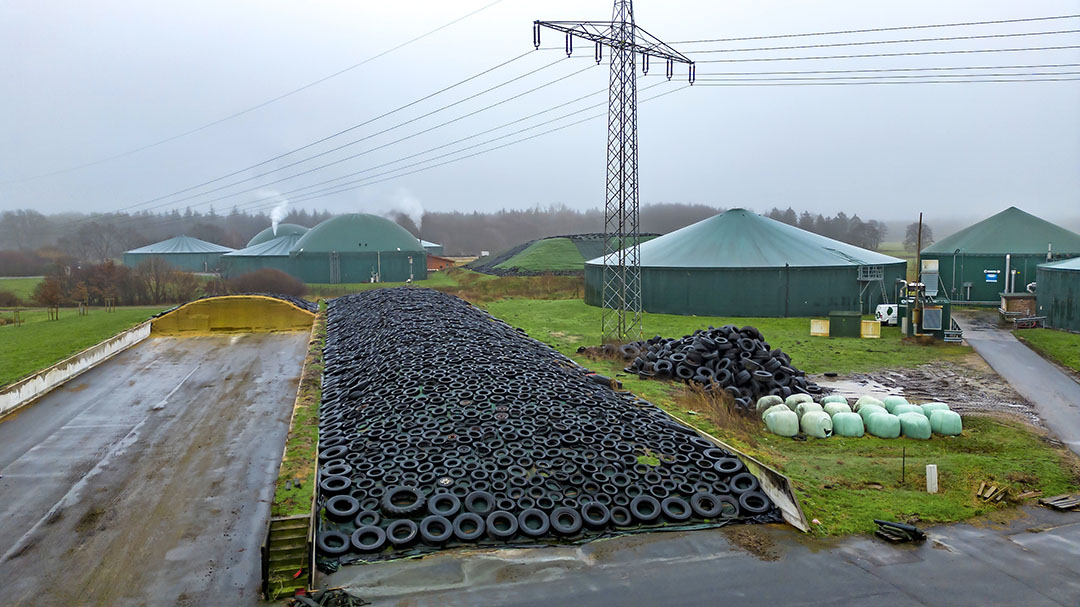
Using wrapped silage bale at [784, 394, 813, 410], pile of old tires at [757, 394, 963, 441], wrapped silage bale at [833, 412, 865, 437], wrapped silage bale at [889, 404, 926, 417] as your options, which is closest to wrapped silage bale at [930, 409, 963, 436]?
pile of old tires at [757, 394, 963, 441]

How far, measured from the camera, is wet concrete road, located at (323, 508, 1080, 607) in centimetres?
871

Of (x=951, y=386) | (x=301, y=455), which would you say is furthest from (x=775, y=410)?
(x=301, y=455)

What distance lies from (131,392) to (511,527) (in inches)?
582

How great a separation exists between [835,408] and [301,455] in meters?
11.7

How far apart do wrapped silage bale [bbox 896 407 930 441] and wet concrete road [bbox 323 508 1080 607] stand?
4.47 meters

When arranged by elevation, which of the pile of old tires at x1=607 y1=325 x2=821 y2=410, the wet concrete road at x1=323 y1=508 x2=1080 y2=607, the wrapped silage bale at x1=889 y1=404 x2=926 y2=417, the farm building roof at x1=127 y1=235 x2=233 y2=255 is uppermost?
the farm building roof at x1=127 y1=235 x2=233 y2=255

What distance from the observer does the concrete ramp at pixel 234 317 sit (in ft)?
104

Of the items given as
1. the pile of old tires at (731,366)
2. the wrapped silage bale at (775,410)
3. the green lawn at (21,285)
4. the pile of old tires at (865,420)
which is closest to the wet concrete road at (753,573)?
the pile of old tires at (865,420)

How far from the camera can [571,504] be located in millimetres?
11148

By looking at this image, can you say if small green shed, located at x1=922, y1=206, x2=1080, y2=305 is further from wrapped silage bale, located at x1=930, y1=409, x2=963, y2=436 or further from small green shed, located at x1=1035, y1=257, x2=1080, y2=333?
wrapped silage bale, located at x1=930, y1=409, x2=963, y2=436

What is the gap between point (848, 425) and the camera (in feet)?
50.5

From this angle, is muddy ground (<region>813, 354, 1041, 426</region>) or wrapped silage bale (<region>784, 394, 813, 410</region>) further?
muddy ground (<region>813, 354, 1041, 426</region>)

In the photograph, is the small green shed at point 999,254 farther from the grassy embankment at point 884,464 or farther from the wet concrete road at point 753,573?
the wet concrete road at point 753,573

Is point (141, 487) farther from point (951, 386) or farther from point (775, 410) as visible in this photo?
point (951, 386)
